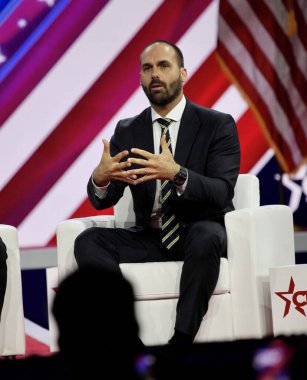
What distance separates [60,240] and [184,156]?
2.34 feet

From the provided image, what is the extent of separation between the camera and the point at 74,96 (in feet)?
16.4

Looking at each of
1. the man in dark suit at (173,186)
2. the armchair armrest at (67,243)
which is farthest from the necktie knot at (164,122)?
the armchair armrest at (67,243)

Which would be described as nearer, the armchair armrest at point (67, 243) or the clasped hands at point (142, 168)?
the clasped hands at point (142, 168)

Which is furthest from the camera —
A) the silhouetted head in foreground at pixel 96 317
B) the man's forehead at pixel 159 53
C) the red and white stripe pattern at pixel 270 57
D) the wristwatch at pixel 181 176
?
the red and white stripe pattern at pixel 270 57

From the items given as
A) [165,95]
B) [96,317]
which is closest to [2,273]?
[165,95]

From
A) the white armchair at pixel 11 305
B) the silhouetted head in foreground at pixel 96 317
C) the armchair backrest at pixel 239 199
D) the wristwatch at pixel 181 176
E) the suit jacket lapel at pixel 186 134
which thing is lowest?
the white armchair at pixel 11 305

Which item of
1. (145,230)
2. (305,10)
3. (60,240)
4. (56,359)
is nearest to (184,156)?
(145,230)

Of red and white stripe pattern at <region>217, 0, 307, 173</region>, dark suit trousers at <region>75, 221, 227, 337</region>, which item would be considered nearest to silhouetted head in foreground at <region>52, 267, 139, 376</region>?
dark suit trousers at <region>75, 221, 227, 337</region>

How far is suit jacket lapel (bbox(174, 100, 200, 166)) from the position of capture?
141 inches

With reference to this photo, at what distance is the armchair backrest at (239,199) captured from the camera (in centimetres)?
380

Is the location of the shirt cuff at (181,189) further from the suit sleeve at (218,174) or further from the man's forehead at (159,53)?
the man's forehead at (159,53)

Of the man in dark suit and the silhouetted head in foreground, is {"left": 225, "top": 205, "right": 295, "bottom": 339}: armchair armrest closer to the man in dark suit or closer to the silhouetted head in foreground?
the man in dark suit

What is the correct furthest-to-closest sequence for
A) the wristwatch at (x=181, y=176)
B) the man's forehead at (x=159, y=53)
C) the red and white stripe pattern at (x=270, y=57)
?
the red and white stripe pattern at (x=270, y=57)
the man's forehead at (x=159, y=53)
the wristwatch at (x=181, y=176)

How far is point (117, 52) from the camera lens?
5047 mm
